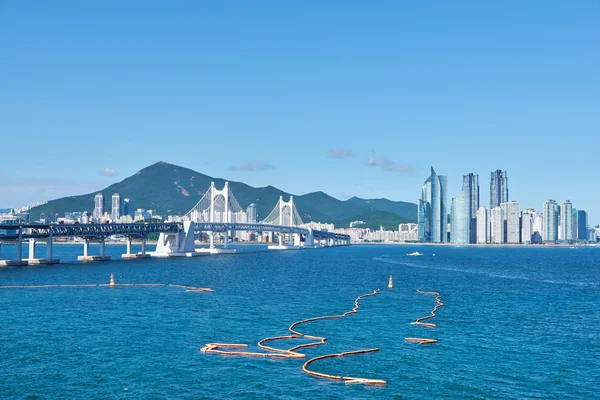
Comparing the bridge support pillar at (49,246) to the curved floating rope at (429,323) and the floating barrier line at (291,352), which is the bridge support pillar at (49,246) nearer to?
the curved floating rope at (429,323)

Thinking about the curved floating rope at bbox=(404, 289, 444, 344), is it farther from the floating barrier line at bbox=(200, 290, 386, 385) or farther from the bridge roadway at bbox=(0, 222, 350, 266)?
the bridge roadway at bbox=(0, 222, 350, 266)

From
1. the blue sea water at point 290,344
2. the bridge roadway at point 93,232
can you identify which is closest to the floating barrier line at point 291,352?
the blue sea water at point 290,344

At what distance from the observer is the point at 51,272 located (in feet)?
303

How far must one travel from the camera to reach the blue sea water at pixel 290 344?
87.4ft

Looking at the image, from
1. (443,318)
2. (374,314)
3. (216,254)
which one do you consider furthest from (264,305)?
(216,254)

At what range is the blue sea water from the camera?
26.6 m

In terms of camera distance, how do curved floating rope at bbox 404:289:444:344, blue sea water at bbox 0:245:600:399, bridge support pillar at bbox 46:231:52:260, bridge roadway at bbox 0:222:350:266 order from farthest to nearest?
bridge support pillar at bbox 46:231:52:260 < bridge roadway at bbox 0:222:350:266 < curved floating rope at bbox 404:289:444:344 < blue sea water at bbox 0:245:600:399

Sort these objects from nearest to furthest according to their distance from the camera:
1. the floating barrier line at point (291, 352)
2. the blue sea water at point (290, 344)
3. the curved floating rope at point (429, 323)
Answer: the blue sea water at point (290, 344) < the floating barrier line at point (291, 352) < the curved floating rope at point (429, 323)

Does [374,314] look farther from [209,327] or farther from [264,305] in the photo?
[209,327]

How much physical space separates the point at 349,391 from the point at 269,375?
4.36m

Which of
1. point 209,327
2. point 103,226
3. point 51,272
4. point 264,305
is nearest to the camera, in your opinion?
point 209,327

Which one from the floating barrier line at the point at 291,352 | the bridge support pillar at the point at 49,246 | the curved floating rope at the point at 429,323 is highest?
the bridge support pillar at the point at 49,246

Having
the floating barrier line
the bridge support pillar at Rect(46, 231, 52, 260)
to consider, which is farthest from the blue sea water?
the bridge support pillar at Rect(46, 231, 52, 260)

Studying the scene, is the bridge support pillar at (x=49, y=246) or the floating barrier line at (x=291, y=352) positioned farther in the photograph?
the bridge support pillar at (x=49, y=246)
